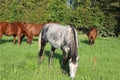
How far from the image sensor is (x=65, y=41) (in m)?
9.24

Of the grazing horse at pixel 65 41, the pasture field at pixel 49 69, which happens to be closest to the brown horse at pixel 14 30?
the pasture field at pixel 49 69

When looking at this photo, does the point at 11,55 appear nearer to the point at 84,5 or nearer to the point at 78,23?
the point at 78,23

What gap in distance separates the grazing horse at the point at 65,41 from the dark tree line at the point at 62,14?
65.7ft

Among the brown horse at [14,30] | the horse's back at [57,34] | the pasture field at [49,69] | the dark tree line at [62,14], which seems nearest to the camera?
the pasture field at [49,69]

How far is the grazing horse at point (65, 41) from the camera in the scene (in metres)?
8.01

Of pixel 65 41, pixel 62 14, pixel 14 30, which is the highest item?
pixel 65 41

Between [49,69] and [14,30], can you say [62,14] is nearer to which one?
[14,30]

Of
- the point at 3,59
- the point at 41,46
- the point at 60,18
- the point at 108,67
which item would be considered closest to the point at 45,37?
the point at 41,46

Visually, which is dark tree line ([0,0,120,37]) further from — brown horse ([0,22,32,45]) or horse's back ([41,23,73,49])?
horse's back ([41,23,73,49])

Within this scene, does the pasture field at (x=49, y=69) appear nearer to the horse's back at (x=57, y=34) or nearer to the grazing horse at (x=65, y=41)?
the grazing horse at (x=65, y=41)

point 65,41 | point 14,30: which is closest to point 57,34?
point 65,41

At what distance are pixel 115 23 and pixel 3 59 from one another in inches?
927

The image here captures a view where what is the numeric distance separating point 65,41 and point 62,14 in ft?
72.7

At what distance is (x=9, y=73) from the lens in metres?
8.05
